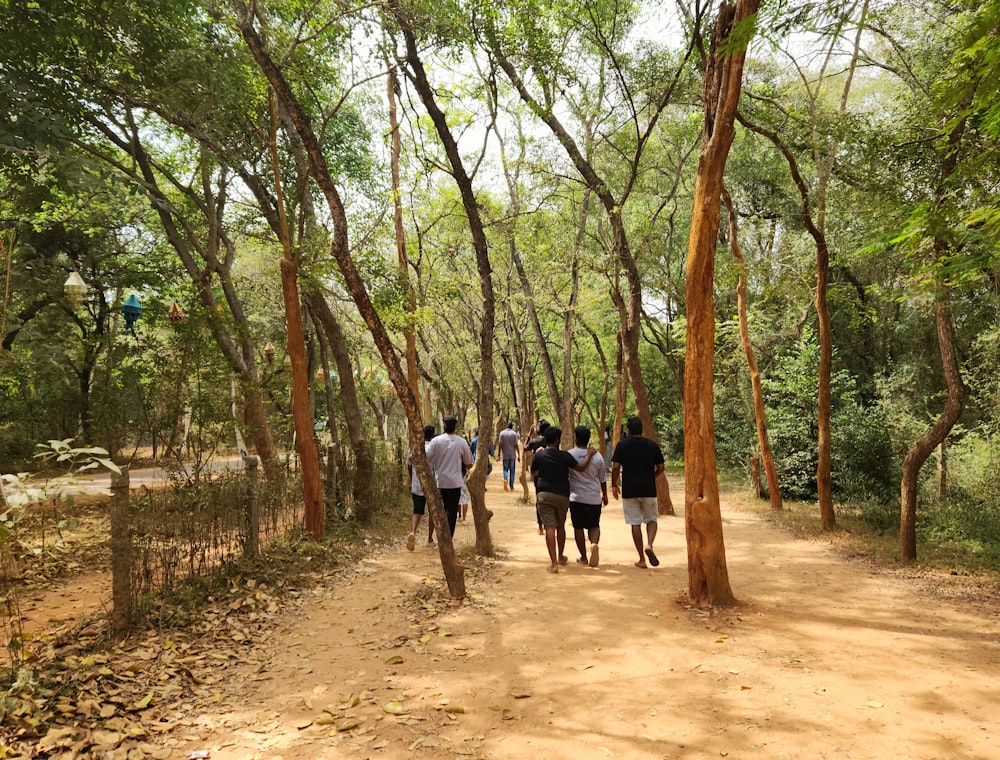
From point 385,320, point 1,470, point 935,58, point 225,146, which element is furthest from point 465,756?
point 1,470

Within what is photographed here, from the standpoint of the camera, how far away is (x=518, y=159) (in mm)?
14133

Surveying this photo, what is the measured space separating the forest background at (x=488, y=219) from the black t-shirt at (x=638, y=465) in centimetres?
210

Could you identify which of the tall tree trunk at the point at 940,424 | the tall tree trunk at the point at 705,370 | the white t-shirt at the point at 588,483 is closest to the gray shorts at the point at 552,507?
the white t-shirt at the point at 588,483

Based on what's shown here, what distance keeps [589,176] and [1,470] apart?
16.7m

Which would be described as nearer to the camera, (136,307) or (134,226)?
(136,307)

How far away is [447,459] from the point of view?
27.1 feet

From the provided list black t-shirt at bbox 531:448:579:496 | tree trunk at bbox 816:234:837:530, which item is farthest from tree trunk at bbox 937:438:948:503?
black t-shirt at bbox 531:448:579:496

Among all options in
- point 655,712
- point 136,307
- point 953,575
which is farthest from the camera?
point 136,307

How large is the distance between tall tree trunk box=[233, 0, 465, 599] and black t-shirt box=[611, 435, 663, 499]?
260cm

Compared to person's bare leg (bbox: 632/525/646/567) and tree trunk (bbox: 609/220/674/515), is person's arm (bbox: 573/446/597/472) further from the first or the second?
tree trunk (bbox: 609/220/674/515)

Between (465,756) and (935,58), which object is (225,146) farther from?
(935,58)

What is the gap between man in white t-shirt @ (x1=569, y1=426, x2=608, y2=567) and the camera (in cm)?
754

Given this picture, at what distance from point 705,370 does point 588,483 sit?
2.53 meters

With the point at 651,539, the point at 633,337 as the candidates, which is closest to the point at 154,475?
the point at 651,539
